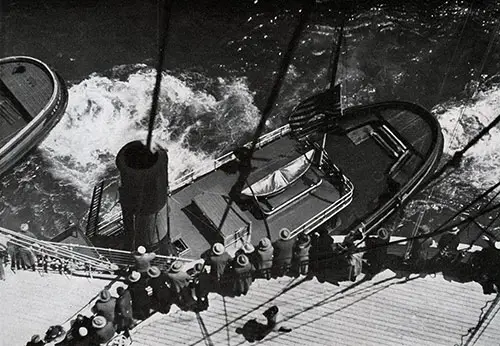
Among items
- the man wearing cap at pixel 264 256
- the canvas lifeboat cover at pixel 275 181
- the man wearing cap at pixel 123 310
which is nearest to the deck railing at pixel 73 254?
the man wearing cap at pixel 123 310

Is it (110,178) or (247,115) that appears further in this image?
(247,115)

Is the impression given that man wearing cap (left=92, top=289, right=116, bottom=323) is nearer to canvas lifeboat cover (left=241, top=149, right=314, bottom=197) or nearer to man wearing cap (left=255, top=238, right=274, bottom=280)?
man wearing cap (left=255, top=238, right=274, bottom=280)

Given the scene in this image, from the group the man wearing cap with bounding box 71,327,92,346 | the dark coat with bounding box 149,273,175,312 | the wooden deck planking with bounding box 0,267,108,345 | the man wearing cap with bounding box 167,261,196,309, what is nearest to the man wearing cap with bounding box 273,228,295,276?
the man wearing cap with bounding box 167,261,196,309

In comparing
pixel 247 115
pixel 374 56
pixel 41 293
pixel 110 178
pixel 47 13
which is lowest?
pixel 41 293

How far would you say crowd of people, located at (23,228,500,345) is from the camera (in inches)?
486

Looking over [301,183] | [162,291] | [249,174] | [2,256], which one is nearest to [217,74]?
[249,174]

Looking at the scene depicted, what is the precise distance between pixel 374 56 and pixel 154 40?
35.1 ft

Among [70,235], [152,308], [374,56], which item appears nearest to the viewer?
[152,308]

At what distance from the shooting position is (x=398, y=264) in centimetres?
1455

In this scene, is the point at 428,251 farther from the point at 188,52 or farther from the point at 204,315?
the point at 188,52

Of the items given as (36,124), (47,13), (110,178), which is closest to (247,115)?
(110,178)

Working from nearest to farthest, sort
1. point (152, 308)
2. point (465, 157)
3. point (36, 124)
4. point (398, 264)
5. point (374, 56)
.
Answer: point (152, 308)
point (398, 264)
point (36, 124)
point (465, 157)
point (374, 56)

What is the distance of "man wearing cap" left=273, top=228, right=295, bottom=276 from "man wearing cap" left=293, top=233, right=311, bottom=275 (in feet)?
0.40

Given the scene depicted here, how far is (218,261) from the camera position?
508 inches
